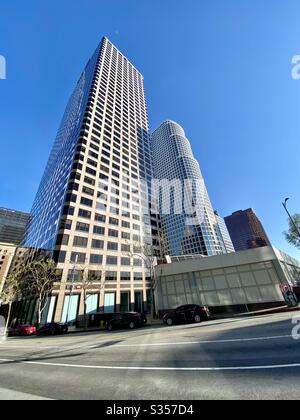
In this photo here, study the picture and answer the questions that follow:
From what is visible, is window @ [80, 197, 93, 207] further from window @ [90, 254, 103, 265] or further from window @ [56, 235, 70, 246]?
window @ [90, 254, 103, 265]

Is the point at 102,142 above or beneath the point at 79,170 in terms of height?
above

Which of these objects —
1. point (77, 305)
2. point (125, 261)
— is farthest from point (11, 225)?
point (77, 305)

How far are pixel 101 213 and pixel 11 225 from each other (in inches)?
4623

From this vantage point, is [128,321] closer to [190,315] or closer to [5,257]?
[190,315]

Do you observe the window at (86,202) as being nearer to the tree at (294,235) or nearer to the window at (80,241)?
the window at (80,241)

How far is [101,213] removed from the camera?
50.3m

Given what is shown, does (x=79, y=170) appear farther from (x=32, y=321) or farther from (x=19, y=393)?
(x=19, y=393)

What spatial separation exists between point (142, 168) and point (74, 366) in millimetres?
70425

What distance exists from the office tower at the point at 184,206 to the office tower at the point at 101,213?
24722 millimetres

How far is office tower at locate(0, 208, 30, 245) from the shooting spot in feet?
413

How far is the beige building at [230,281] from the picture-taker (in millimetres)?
19750

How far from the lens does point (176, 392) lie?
14.3ft

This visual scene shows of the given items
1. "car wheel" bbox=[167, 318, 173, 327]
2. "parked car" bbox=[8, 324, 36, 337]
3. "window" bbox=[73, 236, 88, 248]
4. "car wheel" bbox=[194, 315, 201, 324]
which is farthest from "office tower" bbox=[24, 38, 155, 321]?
"car wheel" bbox=[194, 315, 201, 324]
